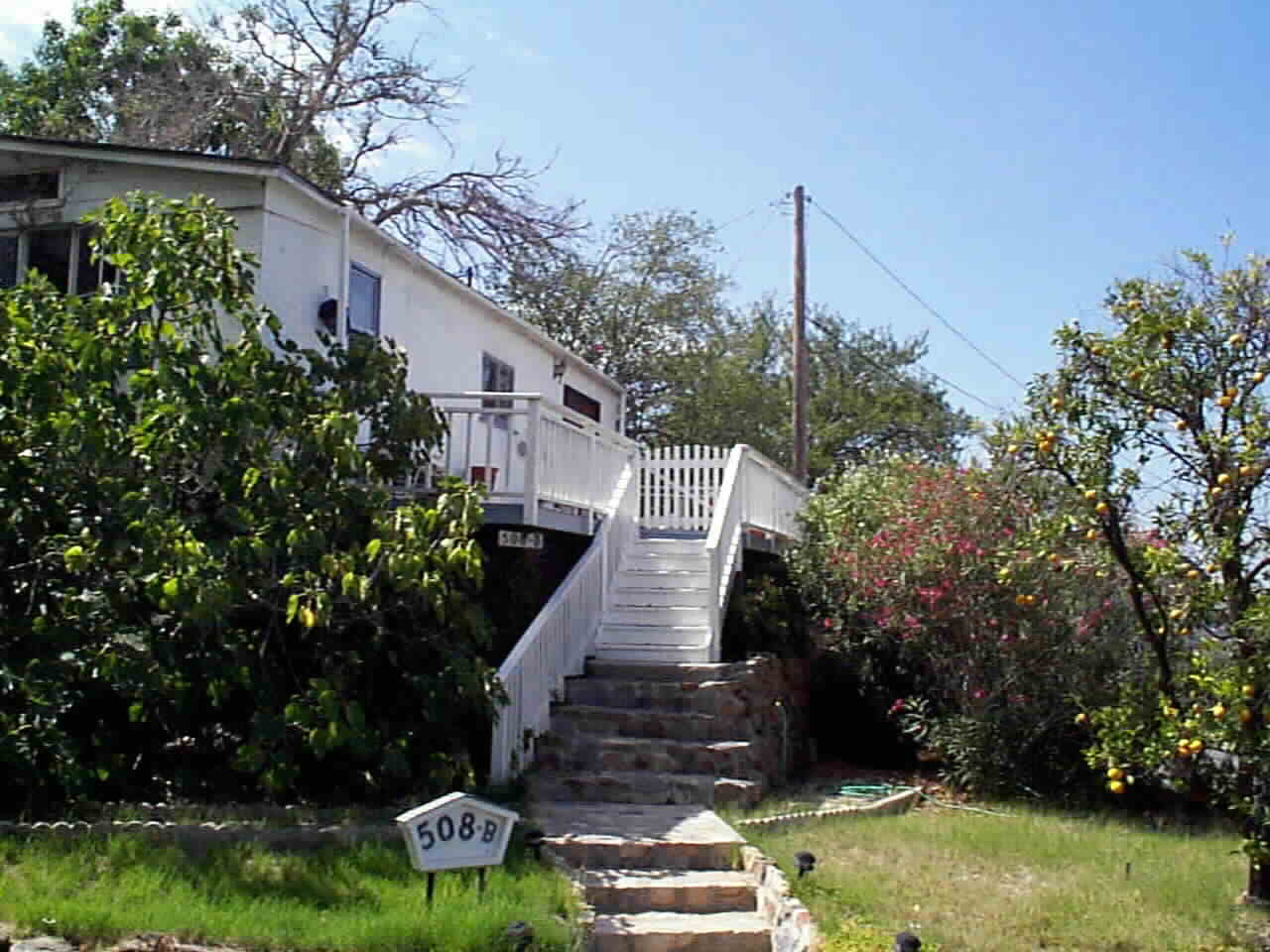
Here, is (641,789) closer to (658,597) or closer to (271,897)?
(658,597)

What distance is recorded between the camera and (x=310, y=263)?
12141mm

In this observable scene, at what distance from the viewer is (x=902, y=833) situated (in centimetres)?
930

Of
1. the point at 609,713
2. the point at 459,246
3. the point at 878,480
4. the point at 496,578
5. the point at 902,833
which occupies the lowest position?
the point at 902,833

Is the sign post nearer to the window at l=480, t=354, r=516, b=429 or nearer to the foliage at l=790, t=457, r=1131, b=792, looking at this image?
the foliage at l=790, t=457, r=1131, b=792

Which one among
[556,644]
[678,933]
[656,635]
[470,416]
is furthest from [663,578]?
[678,933]

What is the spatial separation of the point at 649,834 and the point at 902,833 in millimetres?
2019

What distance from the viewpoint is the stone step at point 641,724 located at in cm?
1082

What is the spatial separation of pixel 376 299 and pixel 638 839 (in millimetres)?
7124

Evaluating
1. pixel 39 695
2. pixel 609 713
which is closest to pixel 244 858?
pixel 39 695

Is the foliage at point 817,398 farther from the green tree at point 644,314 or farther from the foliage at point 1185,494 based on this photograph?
the foliage at point 1185,494

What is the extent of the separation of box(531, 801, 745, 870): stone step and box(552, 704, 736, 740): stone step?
5.14 feet

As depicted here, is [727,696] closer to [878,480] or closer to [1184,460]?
[878,480]

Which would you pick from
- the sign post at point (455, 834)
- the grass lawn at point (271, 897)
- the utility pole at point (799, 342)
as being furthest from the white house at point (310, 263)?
the utility pole at point (799, 342)

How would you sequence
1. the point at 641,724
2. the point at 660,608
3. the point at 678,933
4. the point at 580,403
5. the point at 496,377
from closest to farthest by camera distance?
the point at 678,933, the point at 641,724, the point at 660,608, the point at 496,377, the point at 580,403
